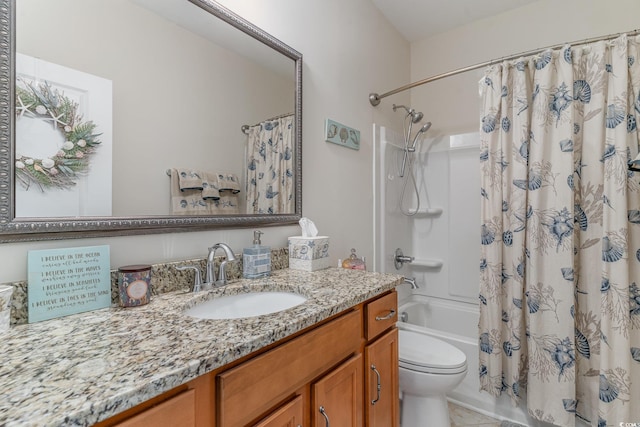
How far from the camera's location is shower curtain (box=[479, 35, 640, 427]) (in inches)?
54.7

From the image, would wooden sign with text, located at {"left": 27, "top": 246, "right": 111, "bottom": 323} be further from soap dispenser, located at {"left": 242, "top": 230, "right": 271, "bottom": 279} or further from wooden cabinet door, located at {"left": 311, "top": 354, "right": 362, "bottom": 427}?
wooden cabinet door, located at {"left": 311, "top": 354, "right": 362, "bottom": 427}

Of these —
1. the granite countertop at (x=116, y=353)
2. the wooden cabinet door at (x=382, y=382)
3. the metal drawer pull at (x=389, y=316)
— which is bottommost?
the wooden cabinet door at (x=382, y=382)

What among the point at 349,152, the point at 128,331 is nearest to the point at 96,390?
the point at 128,331

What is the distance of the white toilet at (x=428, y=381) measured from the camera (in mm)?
1421

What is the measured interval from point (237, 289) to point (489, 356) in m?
1.51

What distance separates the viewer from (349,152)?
6.12 ft

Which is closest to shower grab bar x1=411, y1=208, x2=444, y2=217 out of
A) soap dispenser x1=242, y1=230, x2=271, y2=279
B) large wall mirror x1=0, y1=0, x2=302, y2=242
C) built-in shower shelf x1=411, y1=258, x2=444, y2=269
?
built-in shower shelf x1=411, y1=258, x2=444, y2=269

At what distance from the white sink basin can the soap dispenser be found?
105mm

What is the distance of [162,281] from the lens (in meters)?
0.95

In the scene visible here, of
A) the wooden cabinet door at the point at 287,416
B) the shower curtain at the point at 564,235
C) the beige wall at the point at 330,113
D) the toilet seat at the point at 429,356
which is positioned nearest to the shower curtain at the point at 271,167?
the beige wall at the point at 330,113

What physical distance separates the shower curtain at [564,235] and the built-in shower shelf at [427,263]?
2.34ft

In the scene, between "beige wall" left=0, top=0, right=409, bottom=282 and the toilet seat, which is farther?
the toilet seat

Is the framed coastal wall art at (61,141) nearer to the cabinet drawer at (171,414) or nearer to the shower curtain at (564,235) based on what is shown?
→ the cabinet drawer at (171,414)

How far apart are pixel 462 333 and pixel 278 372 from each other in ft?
6.92
